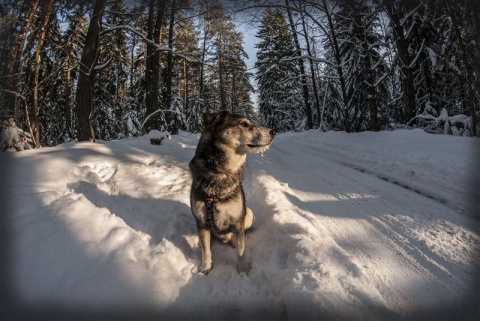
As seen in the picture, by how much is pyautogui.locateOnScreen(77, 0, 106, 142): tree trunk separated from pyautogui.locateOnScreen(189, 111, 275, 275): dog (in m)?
6.25

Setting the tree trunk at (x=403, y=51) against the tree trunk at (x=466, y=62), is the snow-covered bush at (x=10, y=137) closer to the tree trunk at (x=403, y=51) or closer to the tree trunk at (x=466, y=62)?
the tree trunk at (x=466, y=62)

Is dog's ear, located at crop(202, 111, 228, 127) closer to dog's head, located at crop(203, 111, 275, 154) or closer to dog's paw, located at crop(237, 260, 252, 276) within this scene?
dog's head, located at crop(203, 111, 275, 154)

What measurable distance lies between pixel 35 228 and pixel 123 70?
85.3ft

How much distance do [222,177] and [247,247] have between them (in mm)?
1167

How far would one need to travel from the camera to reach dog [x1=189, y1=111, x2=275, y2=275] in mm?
3428

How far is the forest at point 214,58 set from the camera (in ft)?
22.7

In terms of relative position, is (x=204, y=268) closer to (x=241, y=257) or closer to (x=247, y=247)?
(x=241, y=257)

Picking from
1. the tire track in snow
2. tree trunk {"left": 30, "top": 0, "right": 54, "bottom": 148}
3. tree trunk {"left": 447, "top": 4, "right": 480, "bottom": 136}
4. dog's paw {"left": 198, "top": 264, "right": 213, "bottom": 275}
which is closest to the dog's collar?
dog's paw {"left": 198, "top": 264, "right": 213, "bottom": 275}

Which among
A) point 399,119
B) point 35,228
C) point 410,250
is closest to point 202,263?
point 35,228

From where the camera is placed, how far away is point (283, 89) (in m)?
30.0

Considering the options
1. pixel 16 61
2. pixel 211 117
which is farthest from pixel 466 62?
pixel 16 61

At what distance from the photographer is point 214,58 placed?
14094mm

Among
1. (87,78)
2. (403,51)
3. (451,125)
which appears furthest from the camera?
(403,51)

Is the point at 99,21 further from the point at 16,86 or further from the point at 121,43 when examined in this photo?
the point at 121,43
